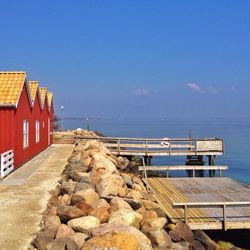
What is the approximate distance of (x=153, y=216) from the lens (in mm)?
10227

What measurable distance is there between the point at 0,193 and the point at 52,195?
1648 millimetres

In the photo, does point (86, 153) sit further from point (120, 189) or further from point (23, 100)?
point (120, 189)

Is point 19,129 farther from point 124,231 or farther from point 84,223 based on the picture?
point 124,231

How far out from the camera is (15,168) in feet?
53.8

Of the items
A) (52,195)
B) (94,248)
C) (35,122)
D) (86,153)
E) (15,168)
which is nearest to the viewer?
(94,248)

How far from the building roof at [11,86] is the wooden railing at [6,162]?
83.7 inches

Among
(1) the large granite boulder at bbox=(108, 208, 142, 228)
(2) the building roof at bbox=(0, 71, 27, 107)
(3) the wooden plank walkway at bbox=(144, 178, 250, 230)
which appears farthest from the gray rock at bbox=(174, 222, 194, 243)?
(2) the building roof at bbox=(0, 71, 27, 107)

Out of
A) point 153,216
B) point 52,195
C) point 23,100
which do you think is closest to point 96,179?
point 52,195

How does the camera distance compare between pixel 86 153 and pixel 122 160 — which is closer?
pixel 86 153

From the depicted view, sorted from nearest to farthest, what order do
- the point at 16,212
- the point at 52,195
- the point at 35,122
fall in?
1. the point at 16,212
2. the point at 52,195
3. the point at 35,122

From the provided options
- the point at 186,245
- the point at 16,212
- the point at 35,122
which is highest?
the point at 35,122

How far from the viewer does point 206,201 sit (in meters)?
14.8

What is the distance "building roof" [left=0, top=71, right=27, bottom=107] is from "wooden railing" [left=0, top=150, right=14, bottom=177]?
6.98 feet

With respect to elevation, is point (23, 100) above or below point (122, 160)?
above
